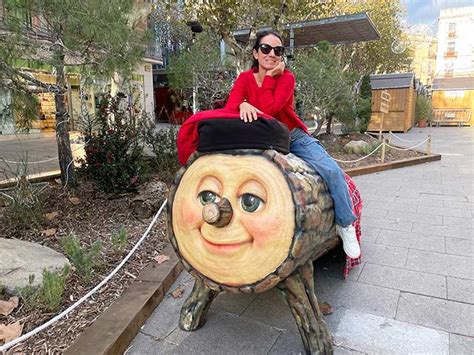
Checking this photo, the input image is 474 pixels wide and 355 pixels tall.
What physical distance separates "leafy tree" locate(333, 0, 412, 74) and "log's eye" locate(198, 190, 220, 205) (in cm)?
1853

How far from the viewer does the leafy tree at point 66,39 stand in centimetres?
357

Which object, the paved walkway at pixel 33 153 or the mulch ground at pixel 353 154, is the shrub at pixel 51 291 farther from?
the mulch ground at pixel 353 154

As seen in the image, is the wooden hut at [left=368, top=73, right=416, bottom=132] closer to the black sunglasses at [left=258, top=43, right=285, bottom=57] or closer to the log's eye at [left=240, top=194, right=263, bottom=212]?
the black sunglasses at [left=258, top=43, right=285, bottom=57]

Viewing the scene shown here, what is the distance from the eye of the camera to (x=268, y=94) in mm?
2393

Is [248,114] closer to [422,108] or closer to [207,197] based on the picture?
[207,197]

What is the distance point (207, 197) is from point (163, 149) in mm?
4481

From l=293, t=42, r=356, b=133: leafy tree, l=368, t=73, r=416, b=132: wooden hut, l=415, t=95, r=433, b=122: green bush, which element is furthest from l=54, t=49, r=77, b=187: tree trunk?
l=415, t=95, r=433, b=122: green bush

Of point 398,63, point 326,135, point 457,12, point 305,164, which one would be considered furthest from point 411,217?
point 457,12

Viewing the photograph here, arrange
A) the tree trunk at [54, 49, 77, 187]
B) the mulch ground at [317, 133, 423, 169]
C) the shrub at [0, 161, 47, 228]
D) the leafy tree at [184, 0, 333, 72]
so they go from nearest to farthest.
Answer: the shrub at [0, 161, 47, 228], the tree trunk at [54, 49, 77, 187], the leafy tree at [184, 0, 333, 72], the mulch ground at [317, 133, 423, 169]

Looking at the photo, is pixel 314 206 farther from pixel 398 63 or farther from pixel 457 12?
pixel 457 12

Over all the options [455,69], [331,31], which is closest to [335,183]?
[331,31]

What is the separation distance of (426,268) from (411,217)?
1580 millimetres

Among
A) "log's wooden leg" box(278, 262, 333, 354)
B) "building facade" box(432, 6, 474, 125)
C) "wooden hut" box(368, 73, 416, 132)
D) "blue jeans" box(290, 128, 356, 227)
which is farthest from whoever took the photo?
"building facade" box(432, 6, 474, 125)

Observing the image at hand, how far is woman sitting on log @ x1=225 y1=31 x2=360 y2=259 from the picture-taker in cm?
223
